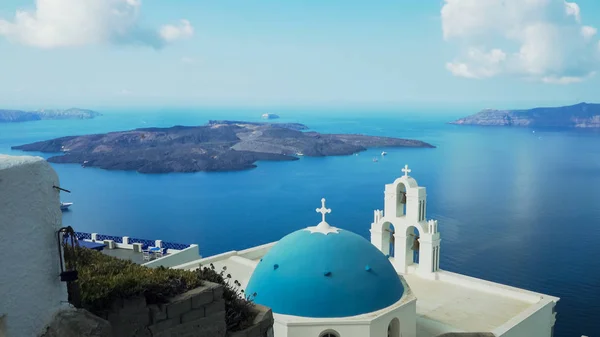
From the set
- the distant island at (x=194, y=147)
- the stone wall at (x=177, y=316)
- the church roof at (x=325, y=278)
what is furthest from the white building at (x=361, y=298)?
the distant island at (x=194, y=147)

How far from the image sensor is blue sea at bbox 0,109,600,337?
37.0 metres

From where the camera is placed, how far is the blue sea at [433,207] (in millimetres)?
36969

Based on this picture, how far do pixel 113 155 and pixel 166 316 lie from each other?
309ft

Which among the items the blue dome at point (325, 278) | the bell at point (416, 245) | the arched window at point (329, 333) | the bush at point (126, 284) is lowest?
the arched window at point (329, 333)

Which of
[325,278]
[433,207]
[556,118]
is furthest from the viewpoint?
[556,118]

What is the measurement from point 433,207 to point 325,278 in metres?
45.7

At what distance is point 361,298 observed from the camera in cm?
1114

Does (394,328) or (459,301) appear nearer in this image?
(394,328)

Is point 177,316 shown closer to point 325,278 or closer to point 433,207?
point 325,278

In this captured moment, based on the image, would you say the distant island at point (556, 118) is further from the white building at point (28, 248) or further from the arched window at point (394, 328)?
the white building at point (28, 248)

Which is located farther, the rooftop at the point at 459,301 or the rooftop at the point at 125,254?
the rooftop at the point at 125,254

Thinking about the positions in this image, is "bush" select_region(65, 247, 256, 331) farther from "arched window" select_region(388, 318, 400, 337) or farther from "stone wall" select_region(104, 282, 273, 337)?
"arched window" select_region(388, 318, 400, 337)

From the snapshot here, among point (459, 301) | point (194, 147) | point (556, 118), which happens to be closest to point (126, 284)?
point (459, 301)

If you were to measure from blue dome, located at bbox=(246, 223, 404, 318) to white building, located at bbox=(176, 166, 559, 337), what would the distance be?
18 millimetres
